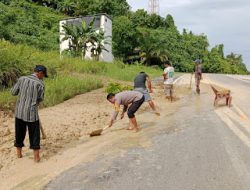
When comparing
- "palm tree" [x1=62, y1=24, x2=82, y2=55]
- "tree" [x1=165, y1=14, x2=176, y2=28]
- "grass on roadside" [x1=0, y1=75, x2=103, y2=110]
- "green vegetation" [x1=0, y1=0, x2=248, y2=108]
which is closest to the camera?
"grass on roadside" [x1=0, y1=75, x2=103, y2=110]

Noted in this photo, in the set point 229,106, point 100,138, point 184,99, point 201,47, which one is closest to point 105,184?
point 100,138

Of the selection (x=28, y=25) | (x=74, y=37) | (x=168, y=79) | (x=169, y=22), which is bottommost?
(x=168, y=79)

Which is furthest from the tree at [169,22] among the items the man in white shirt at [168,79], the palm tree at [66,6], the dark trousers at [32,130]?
the dark trousers at [32,130]

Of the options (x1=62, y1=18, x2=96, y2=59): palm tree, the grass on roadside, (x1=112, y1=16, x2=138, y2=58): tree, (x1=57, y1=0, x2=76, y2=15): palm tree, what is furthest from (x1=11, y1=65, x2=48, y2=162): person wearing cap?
(x1=57, y1=0, x2=76, y2=15): palm tree

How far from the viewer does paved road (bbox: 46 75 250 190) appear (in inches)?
283

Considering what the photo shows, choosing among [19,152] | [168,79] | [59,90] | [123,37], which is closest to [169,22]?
[123,37]

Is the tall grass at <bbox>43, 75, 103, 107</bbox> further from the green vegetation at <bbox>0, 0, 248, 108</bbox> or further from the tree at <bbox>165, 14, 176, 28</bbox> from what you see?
the tree at <bbox>165, 14, 176, 28</bbox>

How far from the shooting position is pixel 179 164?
27.0 ft

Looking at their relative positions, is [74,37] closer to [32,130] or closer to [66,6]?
[32,130]

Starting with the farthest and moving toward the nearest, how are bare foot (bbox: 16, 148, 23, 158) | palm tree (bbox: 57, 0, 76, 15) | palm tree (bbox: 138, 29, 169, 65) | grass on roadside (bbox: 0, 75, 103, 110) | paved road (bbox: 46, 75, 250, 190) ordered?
palm tree (bbox: 57, 0, 76, 15) < palm tree (bbox: 138, 29, 169, 65) < grass on roadside (bbox: 0, 75, 103, 110) < bare foot (bbox: 16, 148, 23, 158) < paved road (bbox: 46, 75, 250, 190)

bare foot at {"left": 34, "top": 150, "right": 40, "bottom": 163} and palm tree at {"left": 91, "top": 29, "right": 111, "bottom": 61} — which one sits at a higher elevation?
palm tree at {"left": 91, "top": 29, "right": 111, "bottom": 61}

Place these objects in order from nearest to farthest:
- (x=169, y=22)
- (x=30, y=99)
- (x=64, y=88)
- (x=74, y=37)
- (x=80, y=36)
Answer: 1. (x=30, y=99)
2. (x=64, y=88)
3. (x=74, y=37)
4. (x=80, y=36)
5. (x=169, y=22)

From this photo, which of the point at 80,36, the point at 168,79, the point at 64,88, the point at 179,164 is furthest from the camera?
the point at 80,36

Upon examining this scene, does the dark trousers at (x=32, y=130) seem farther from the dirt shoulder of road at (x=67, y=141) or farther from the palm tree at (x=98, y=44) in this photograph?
the palm tree at (x=98, y=44)
